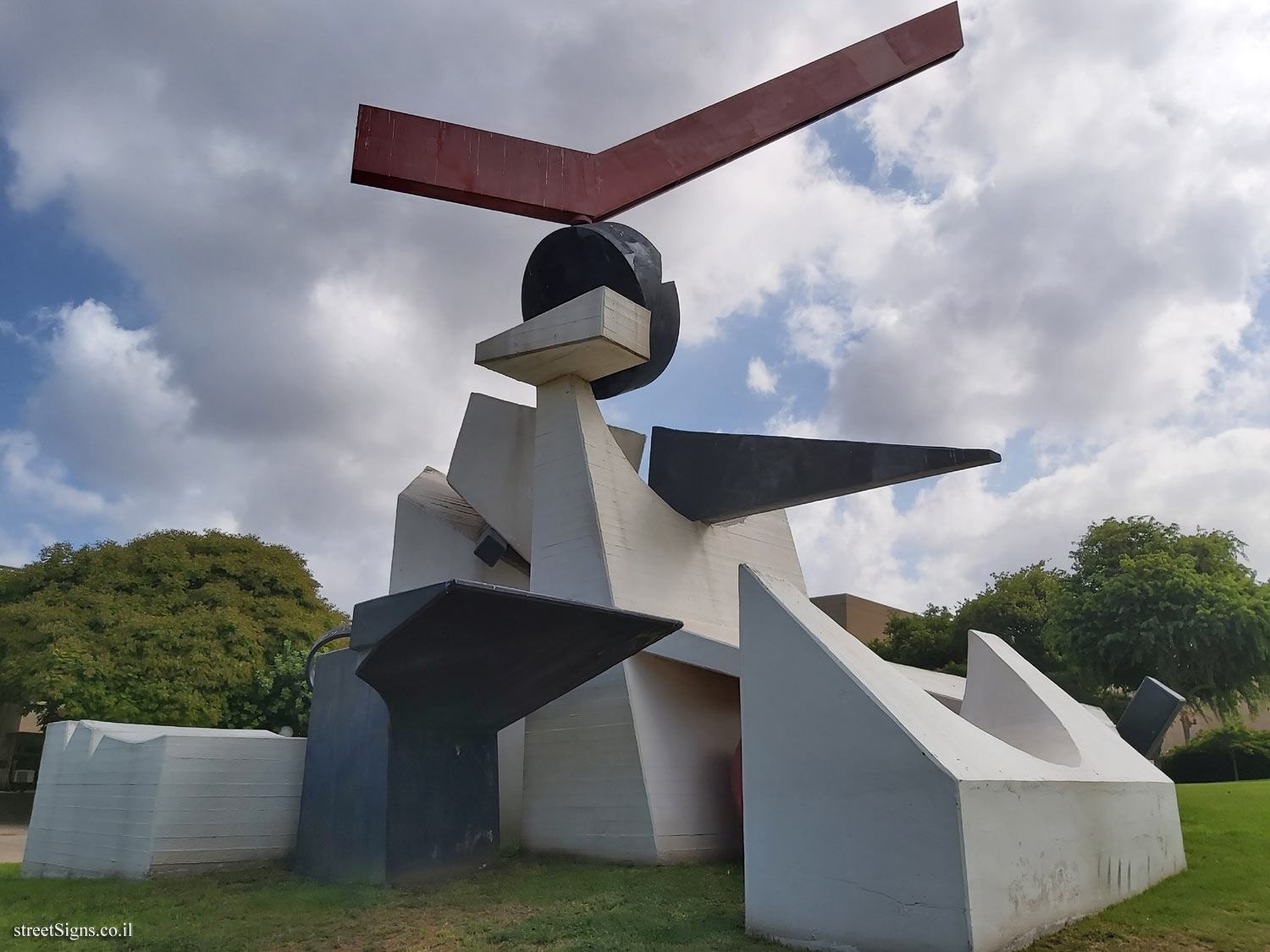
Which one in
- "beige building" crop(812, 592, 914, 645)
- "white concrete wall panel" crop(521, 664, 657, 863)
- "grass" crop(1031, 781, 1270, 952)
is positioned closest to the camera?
"grass" crop(1031, 781, 1270, 952)

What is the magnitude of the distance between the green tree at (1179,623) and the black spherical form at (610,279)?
1448cm

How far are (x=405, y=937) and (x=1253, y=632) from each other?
21.4 metres

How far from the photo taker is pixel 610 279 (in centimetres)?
1505

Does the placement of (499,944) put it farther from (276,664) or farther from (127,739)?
(276,664)

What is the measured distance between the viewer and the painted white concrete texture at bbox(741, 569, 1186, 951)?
6.13 m

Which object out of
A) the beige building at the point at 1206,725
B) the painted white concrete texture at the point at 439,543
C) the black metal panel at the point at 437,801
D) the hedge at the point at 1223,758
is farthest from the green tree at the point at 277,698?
the beige building at the point at 1206,725

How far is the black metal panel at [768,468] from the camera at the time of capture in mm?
13148

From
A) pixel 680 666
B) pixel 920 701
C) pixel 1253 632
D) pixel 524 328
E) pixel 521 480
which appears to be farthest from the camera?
pixel 1253 632

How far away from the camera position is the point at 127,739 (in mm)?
11977

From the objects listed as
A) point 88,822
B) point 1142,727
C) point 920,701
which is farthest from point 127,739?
point 1142,727

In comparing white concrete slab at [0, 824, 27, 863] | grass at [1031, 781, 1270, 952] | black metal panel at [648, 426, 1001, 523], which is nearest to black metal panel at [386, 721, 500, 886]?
black metal panel at [648, 426, 1001, 523]

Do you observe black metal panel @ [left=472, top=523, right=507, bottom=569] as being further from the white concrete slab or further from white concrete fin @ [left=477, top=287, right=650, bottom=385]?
the white concrete slab

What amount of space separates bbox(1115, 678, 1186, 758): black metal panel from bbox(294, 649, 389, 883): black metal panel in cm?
1096

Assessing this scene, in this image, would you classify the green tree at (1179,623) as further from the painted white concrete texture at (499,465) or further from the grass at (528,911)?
the painted white concrete texture at (499,465)
